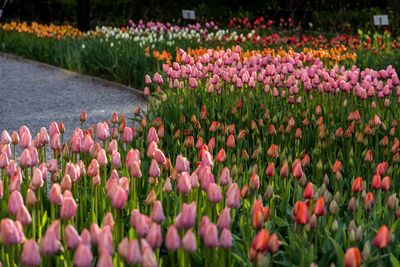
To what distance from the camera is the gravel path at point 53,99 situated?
277 inches

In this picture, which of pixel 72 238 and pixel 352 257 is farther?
pixel 72 238

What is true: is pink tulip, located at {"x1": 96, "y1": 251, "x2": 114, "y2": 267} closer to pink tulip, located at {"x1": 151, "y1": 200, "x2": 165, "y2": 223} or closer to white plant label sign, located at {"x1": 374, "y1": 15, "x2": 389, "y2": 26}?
pink tulip, located at {"x1": 151, "y1": 200, "x2": 165, "y2": 223}

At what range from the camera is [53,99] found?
8.45 metres

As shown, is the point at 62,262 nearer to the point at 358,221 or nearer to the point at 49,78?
the point at 358,221

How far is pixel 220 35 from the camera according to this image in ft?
34.6

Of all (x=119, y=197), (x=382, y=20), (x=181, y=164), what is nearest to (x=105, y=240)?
(x=119, y=197)

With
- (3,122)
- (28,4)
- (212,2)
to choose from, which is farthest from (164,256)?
(28,4)

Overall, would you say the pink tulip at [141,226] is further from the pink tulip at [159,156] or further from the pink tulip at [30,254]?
the pink tulip at [159,156]

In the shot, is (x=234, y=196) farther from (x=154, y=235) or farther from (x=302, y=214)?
(x=154, y=235)

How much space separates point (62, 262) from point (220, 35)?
8986 millimetres

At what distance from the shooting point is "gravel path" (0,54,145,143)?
703cm

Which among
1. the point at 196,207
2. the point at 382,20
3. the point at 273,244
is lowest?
the point at 196,207

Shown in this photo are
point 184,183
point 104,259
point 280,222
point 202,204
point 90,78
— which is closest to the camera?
point 104,259

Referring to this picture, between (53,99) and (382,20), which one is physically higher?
(382,20)
